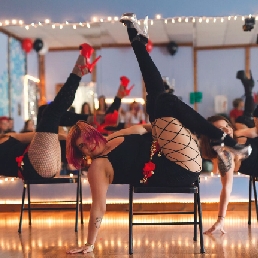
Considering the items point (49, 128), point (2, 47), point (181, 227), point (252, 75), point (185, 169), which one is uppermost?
point (2, 47)

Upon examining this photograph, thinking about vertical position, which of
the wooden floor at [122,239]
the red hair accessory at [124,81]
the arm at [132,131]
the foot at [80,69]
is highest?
the red hair accessory at [124,81]

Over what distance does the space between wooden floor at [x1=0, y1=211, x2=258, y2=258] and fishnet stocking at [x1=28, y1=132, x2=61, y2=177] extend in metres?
0.49

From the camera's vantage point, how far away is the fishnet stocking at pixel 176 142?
2.79 metres

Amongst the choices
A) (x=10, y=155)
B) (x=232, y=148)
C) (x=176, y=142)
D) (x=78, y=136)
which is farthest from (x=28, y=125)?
(x=232, y=148)

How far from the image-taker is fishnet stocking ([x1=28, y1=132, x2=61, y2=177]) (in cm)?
339

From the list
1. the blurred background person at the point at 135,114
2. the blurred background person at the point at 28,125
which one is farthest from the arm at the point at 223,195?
the blurred background person at the point at 28,125

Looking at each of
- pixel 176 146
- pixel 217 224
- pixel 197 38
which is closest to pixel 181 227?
pixel 217 224

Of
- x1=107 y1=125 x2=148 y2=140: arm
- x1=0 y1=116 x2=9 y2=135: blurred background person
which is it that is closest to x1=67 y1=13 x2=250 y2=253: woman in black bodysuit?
x1=107 y1=125 x2=148 y2=140: arm

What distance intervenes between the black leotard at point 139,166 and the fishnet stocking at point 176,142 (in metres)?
0.04

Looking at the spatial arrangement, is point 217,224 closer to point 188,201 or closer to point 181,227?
point 181,227

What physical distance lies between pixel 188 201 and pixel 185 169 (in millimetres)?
1766

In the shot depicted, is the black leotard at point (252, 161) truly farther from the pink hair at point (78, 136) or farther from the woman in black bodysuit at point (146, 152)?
the pink hair at point (78, 136)

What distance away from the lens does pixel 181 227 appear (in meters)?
3.92

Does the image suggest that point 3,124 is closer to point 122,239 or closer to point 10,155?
point 10,155
